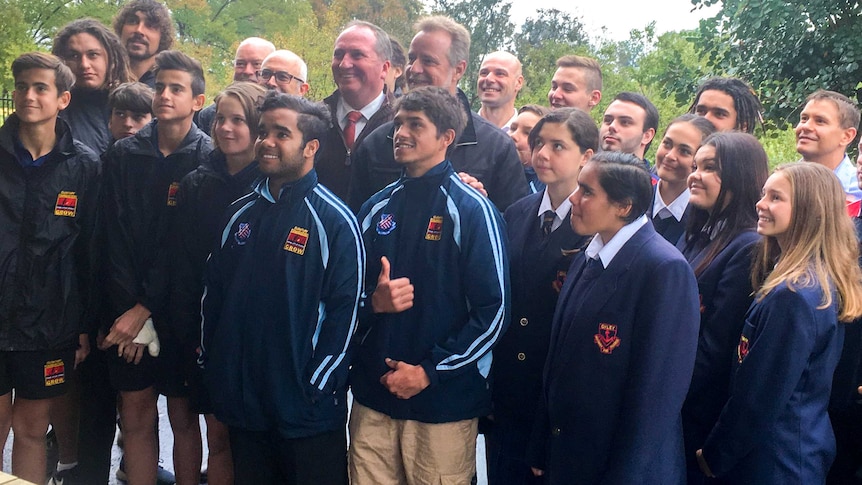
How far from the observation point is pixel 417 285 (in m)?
3.05

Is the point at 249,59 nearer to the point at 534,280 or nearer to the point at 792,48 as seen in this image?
the point at 534,280

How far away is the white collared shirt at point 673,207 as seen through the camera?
338 centimetres

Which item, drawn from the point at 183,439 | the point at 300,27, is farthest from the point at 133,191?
the point at 300,27

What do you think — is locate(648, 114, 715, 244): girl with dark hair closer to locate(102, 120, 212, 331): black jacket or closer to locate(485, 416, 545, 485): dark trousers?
locate(485, 416, 545, 485): dark trousers

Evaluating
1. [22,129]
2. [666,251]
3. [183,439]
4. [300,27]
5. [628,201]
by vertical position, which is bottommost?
[183,439]

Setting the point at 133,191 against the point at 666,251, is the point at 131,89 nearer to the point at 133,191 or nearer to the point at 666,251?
the point at 133,191

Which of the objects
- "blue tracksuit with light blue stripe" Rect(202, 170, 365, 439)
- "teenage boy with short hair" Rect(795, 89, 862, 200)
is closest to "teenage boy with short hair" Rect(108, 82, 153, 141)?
"blue tracksuit with light blue stripe" Rect(202, 170, 365, 439)

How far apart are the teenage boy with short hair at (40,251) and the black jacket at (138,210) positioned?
0.36 ft

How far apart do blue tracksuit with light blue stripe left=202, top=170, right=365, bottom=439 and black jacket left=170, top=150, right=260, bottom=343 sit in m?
0.43

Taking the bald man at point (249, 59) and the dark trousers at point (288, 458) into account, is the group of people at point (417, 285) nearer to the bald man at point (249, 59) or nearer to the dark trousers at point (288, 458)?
the dark trousers at point (288, 458)

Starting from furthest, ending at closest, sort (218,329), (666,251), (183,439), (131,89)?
1. (131,89)
2. (183,439)
3. (218,329)
4. (666,251)

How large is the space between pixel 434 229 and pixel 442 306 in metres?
0.31

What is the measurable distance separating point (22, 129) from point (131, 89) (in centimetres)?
63

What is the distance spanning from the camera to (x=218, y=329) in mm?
3111
